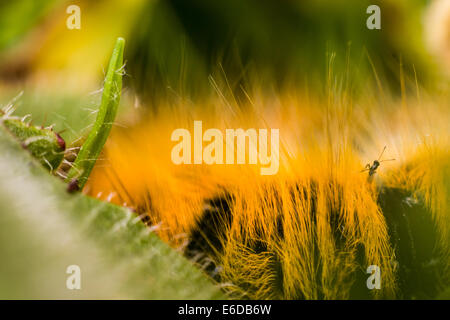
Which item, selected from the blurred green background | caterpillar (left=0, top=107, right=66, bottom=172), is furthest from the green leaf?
the blurred green background

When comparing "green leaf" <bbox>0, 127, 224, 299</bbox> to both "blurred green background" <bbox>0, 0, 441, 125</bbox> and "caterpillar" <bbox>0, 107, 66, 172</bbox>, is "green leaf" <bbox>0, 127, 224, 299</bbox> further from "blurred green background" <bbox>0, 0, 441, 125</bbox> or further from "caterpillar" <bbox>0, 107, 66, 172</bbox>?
"blurred green background" <bbox>0, 0, 441, 125</bbox>

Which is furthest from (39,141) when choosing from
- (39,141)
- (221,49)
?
(221,49)

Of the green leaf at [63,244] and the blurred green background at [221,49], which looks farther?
the blurred green background at [221,49]

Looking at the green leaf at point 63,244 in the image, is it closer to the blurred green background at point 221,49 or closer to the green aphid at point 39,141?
the green aphid at point 39,141

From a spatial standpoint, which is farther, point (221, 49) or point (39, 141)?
point (221, 49)

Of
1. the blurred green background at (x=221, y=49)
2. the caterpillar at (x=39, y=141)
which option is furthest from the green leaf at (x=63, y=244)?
the blurred green background at (x=221, y=49)

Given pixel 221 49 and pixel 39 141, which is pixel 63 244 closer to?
pixel 39 141
